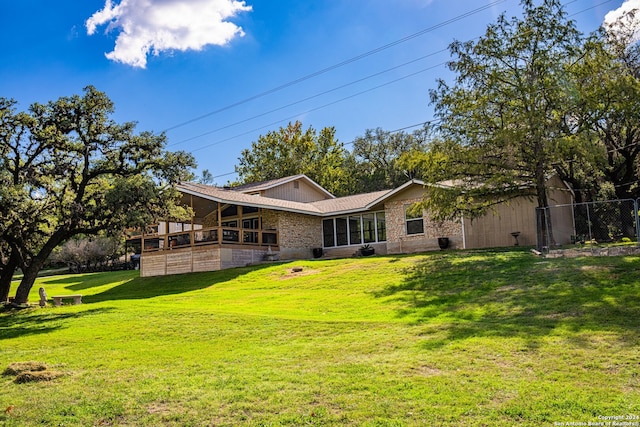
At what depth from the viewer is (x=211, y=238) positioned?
85.9 feet

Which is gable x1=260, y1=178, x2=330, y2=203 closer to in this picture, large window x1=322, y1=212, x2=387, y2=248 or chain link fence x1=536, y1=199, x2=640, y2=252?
large window x1=322, y1=212, x2=387, y2=248

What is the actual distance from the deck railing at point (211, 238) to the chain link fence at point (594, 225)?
13711 mm

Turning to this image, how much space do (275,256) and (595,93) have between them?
16.6 metres

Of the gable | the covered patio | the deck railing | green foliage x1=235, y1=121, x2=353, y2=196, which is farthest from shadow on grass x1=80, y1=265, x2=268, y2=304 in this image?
green foliage x1=235, y1=121, x2=353, y2=196

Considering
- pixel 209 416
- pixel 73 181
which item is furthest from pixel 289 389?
pixel 73 181

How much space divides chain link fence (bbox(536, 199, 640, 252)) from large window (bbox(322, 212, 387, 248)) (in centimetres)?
866

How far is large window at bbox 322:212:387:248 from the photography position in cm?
2850

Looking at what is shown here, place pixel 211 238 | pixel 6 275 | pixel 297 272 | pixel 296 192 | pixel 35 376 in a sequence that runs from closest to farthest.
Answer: pixel 35 376 < pixel 6 275 < pixel 297 272 < pixel 211 238 < pixel 296 192

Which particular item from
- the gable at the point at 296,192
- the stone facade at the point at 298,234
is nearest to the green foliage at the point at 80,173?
the stone facade at the point at 298,234

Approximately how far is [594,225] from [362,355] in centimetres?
1792

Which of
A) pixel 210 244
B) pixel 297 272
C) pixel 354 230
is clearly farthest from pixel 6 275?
pixel 354 230

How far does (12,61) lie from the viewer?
56.0 ft

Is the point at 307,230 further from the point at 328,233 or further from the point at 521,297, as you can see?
the point at 521,297

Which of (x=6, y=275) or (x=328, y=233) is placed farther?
(x=328, y=233)
